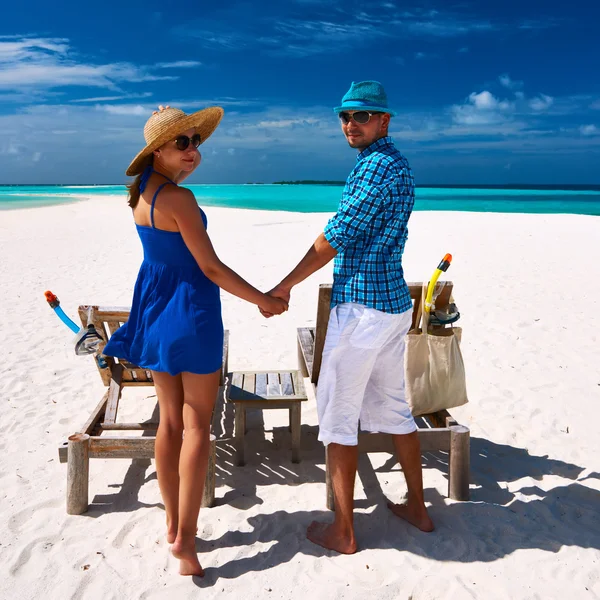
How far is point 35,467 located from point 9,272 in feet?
27.7

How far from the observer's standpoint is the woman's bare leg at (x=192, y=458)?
2.84 m

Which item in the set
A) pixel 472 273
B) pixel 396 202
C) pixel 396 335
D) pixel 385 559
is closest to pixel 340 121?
pixel 396 202

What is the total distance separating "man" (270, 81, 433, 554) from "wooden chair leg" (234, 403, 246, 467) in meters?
1.08

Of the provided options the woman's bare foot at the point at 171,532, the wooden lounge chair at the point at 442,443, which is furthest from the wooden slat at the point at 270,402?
the woman's bare foot at the point at 171,532

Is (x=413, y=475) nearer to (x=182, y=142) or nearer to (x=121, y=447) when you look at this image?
(x=121, y=447)

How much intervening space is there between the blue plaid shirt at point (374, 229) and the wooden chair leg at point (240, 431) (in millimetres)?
1493

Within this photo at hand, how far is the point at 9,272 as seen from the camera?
11.4 m

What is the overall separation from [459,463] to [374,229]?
1.70m

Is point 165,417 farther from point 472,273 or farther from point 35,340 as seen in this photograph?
point 472,273

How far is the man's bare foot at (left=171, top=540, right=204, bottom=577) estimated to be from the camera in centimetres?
293

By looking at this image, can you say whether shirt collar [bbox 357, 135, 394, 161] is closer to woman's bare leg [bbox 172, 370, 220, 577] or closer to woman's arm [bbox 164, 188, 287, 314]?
woman's arm [bbox 164, 188, 287, 314]

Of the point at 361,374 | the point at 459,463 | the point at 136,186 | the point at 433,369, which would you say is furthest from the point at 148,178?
the point at 459,463

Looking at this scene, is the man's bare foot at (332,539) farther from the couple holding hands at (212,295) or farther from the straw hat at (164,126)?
the straw hat at (164,126)

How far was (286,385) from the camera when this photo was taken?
4.30m
